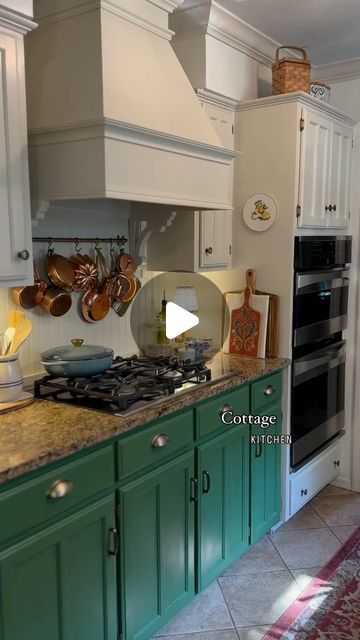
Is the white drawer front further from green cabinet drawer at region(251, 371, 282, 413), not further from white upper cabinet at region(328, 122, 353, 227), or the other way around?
white upper cabinet at region(328, 122, 353, 227)

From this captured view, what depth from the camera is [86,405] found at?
196 cm

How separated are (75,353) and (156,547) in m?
0.78

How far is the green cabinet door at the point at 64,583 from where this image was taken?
1470 mm

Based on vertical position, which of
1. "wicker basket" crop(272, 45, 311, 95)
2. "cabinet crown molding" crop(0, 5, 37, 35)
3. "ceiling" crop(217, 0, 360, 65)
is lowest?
"cabinet crown molding" crop(0, 5, 37, 35)

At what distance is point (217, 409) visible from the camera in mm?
2285

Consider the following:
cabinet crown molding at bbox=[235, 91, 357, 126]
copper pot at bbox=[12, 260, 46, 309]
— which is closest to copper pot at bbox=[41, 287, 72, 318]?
copper pot at bbox=[12, 260, 46, 309]

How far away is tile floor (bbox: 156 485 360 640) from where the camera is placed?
7.26 feet

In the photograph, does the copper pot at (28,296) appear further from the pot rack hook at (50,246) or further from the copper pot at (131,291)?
the copper pot at (131,291)

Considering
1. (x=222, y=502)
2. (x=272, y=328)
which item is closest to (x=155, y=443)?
(x=222, y=502)

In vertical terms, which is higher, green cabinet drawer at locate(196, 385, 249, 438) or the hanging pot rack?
the hanging pot rack

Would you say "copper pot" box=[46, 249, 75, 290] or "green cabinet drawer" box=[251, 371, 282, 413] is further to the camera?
"green cabinet drawer" box=[251, 371, 282, 413]

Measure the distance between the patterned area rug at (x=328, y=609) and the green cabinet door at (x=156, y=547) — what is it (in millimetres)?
423

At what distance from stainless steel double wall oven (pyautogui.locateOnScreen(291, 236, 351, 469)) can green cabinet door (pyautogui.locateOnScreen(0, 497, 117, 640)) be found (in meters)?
1.41

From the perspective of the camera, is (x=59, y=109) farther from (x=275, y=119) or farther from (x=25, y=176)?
(x=275, y=119)
